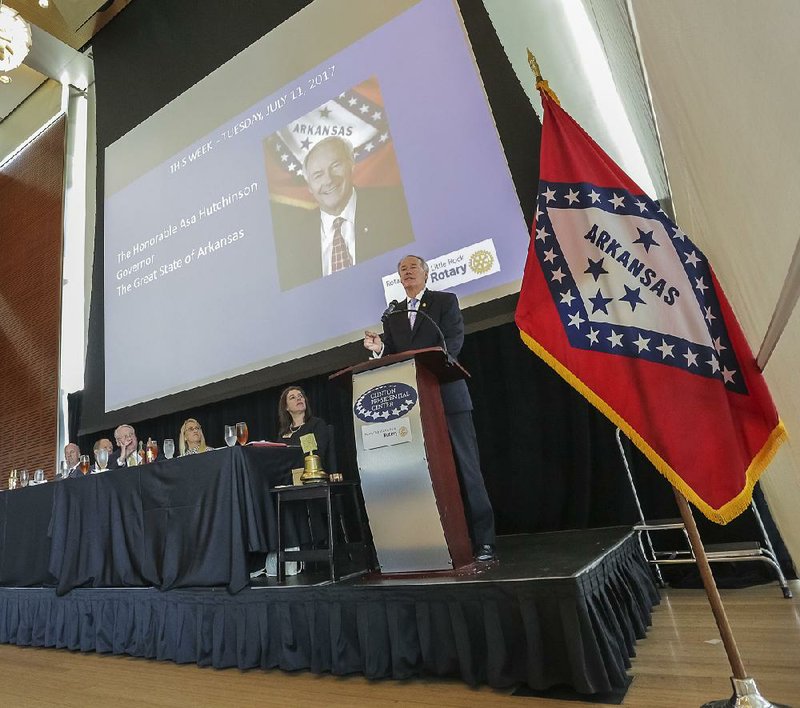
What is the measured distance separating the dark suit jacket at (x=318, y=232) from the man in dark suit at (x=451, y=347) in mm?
849

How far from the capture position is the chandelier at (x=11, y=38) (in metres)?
3.59

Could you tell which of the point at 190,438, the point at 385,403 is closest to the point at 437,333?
the point at 385,403

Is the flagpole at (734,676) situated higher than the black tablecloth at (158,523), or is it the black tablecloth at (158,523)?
the black tablecloth at (158,523)

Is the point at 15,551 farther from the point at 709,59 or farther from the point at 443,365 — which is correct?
the point at 709,59

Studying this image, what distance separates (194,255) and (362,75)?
1.84 meters

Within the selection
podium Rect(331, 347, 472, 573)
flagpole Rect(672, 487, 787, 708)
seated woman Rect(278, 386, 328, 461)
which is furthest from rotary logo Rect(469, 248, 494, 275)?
flagpole Rect(672, 487, 787, 708)

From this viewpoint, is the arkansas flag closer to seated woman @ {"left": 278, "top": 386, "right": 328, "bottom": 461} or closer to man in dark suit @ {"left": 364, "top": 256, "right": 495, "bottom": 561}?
man in dark suit @ {"left": 364, "top": 256, "right": 495, "bottom": 561}

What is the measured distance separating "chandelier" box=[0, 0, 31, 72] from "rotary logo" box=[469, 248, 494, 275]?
359 cm

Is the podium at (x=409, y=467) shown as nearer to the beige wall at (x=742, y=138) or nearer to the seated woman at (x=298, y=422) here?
the seated woman at (x=298, y=422)

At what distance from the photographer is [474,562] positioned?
1855mm

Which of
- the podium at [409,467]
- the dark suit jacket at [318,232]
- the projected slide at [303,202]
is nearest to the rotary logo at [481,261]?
the projected slide at [303,202]

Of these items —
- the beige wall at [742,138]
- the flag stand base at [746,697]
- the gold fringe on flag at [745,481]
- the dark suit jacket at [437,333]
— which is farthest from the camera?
the dark suit jacket at [437,333]

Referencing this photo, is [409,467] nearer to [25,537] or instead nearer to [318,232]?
[318,232]

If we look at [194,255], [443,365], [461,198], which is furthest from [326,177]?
[443,365]
